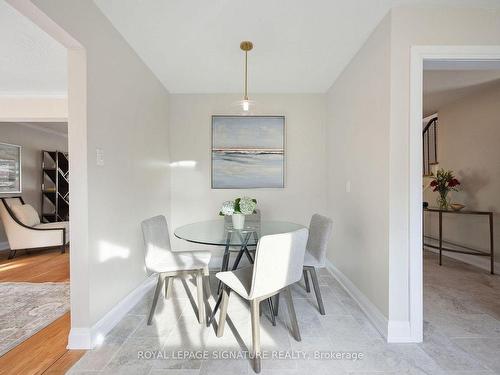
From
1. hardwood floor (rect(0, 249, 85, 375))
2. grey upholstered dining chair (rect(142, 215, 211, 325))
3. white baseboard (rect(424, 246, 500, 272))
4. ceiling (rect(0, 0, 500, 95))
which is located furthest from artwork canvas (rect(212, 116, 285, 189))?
white baseboard (rect(424, 246, 500, 272))

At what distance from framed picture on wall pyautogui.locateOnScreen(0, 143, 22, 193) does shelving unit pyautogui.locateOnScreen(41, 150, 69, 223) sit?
20.2 inches

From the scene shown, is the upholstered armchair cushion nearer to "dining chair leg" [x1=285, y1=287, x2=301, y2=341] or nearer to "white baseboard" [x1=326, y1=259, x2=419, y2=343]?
"dining chair leg" [x1=285, y1=287, x2=301, y2=341]

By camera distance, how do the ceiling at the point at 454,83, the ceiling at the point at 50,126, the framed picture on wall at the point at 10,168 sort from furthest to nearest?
the ceiling at the point at 50,126, the framed picture on wall at the point at 10,168, the ceiling at the point at 454,83

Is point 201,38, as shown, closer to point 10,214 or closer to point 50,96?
point 50,96

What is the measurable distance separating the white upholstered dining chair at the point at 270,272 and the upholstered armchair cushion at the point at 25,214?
4.12 meters

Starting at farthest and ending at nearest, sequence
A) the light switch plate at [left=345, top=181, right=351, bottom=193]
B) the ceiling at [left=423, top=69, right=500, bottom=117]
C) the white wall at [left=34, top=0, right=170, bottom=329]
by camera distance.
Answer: the ceiling at [left=423, top=69, right=500, bottom=117] → the light switch plate at [left=345, top=181, right=351, bottom=193] → the white wall at [left=34, top=0, right=170, bottom=329]

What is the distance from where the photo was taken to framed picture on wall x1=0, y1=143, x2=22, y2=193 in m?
3.98

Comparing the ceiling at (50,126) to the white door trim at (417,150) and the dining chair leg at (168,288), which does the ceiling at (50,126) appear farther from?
the white door trim at (417,150)

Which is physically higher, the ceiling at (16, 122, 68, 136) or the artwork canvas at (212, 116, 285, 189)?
the ceiling at (16, 122, 68, 136)

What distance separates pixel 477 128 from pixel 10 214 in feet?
23.5

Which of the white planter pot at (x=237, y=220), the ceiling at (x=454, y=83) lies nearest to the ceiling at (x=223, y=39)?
the ceiling at (x=454, y=83)

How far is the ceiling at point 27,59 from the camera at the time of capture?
1820mm

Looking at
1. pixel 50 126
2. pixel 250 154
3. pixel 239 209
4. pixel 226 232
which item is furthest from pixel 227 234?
pixel 50 126

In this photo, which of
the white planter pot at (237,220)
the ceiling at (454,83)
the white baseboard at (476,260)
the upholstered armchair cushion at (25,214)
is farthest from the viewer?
the upholstered armchair cushion at (25,214)
